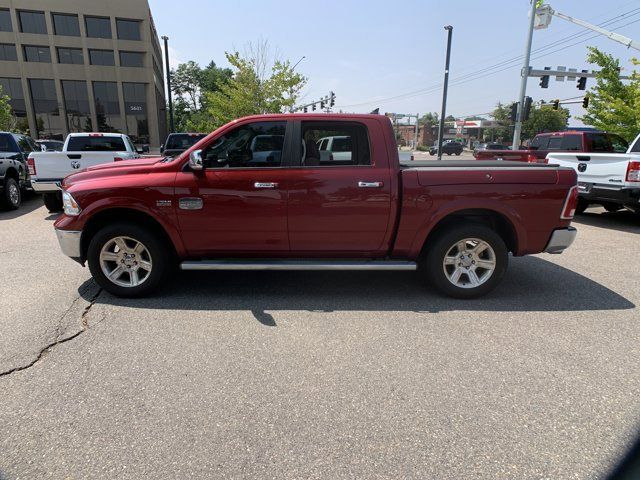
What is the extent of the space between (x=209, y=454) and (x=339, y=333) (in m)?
1.68

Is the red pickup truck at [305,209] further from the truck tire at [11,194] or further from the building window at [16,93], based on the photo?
the building window at [16,93]

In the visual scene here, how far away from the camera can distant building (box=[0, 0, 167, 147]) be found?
134 feet

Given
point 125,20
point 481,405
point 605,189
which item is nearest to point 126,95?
point 125,20

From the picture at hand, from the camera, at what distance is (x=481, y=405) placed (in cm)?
274

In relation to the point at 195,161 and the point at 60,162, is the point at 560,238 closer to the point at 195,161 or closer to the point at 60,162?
the point at 195,161

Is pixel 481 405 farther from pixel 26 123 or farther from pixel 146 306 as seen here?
pixel 26 123

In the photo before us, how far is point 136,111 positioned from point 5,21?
1408cm

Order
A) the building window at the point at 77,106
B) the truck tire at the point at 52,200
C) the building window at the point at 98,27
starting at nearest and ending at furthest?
the truck tire at the point at 52,200 → the building window at the point at 98,27 → the building window at the point at 77,106

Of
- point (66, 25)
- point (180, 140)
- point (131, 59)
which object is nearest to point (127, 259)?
point (180, 140)

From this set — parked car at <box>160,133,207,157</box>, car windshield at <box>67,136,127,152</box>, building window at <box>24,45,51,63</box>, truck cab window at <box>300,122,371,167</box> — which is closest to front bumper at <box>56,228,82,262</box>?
truck cab window at <box>300,122,371,167</box>

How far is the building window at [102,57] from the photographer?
140ft

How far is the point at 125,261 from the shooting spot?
4.45 meters

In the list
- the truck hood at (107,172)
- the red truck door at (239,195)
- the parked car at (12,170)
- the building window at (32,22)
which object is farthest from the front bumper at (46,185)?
the building window at (32,22)

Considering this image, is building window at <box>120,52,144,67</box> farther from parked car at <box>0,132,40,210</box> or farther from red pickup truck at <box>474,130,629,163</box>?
red pickup truck at <box>474,130,629,163</box>
